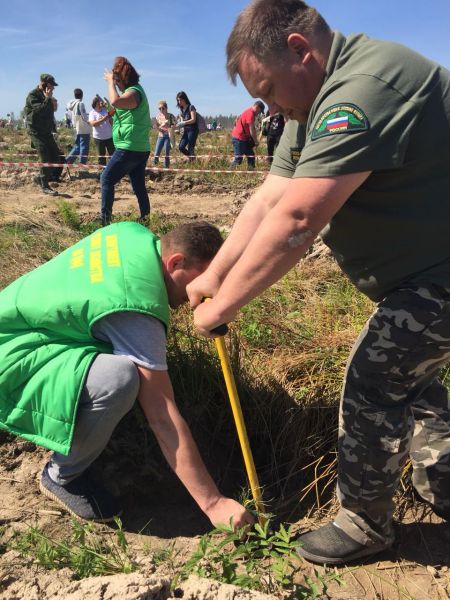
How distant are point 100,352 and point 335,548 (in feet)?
3.82

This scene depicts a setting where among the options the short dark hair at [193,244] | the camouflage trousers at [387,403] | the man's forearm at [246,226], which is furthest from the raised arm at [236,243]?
the camouflage trousers at [387,403]

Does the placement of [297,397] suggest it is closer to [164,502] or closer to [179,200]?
[164,502]

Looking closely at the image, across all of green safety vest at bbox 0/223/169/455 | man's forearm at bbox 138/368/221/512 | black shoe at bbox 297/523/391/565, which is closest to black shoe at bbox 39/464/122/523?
green safety vest at bbox 0/223/169/455

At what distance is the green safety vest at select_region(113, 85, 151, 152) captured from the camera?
611 cm

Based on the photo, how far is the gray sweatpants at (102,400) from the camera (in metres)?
2.05

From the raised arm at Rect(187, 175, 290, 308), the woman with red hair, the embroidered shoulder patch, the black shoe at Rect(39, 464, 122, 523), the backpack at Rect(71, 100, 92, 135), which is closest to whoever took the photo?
the embroidered shoulder patch

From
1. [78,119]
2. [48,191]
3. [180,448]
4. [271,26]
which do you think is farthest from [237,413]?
[78,119]

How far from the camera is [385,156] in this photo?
1489 mm

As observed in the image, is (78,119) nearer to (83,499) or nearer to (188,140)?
(188,140)

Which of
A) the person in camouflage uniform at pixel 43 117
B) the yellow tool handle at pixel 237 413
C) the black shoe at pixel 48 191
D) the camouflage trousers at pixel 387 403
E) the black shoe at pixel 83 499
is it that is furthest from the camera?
the black shoe at pixel 48 191

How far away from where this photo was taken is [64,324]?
2.15 meters

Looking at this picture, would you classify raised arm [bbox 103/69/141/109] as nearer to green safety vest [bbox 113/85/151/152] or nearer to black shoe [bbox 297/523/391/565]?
green safety vest [bbox 113/85/151/152]

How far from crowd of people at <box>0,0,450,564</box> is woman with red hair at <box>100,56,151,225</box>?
406cm

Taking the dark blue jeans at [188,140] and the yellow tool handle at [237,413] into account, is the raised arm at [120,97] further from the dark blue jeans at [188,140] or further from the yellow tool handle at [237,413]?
the dark blue jeans at [188,140]
